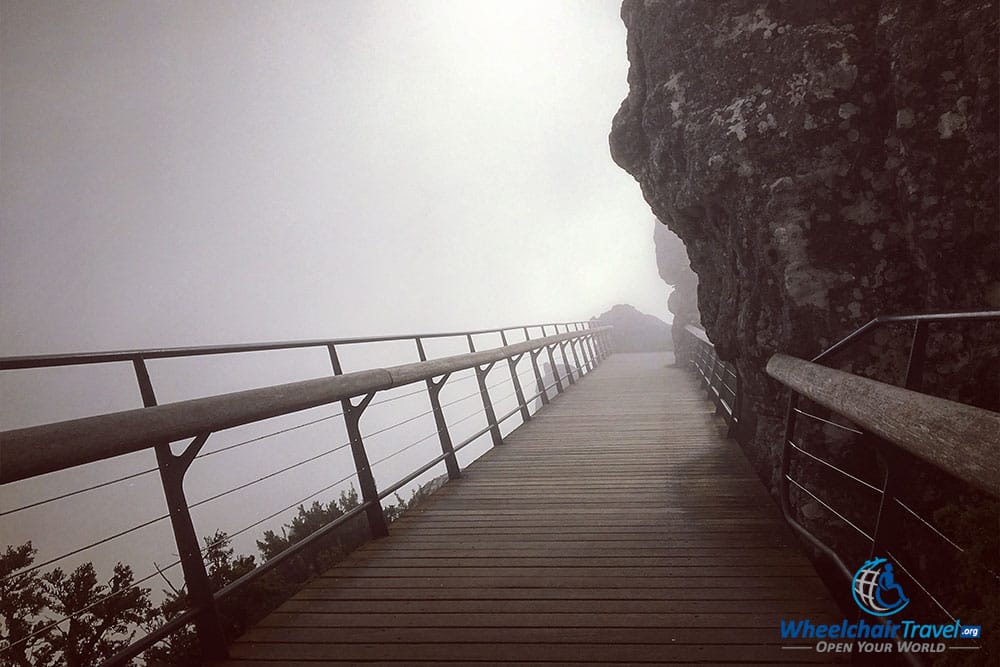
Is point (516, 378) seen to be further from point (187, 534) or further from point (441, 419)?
point (187, 534)

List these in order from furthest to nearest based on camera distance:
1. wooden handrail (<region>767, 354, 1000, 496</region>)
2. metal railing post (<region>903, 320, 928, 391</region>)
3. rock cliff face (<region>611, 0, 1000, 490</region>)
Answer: rock cliff face (<region>611, 0, 1000, 490</region>), metal railing post (<region>903, 320, 928, 391</region>), wooden handrail (<region>767, 354, 1000, 496</region>)

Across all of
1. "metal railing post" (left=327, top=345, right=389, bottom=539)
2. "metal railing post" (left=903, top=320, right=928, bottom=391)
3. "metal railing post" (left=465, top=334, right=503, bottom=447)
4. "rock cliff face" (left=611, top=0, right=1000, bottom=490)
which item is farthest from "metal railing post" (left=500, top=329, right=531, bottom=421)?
"metal railing post" (left=903, top=320, right=928, bottom=391)

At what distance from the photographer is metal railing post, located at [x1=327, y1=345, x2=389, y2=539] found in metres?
3.13

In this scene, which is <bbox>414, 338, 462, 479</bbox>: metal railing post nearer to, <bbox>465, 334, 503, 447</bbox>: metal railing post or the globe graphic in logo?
<bbox>465, 334, 503, 447</bbox>: metal railing post

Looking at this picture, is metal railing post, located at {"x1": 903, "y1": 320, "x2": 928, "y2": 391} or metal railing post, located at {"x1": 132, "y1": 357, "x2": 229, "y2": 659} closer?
metal railing post, located at {"x1": 903, "y1": 320, "x2": 928, "y2": 391}

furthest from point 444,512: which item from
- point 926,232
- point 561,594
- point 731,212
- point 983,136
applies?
point 983,136

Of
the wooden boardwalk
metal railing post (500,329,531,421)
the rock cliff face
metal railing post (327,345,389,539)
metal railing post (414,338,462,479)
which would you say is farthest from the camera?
metal railing post (500,329,531,421)

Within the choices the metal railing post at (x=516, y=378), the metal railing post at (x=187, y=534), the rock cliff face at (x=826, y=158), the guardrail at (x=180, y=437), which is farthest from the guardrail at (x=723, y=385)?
the metal railing post at (x=187, y=534)

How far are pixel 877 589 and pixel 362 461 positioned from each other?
2697mm

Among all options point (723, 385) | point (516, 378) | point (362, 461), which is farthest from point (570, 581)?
point (723, 385)

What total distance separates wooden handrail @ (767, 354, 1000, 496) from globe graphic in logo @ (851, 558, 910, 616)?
530mm

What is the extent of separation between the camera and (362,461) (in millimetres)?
3193

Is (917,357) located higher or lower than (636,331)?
higher

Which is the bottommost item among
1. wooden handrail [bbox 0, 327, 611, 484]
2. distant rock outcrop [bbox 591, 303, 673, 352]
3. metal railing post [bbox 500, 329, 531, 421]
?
distant rock outcrop [bbox 591, 303, 673, 352]
